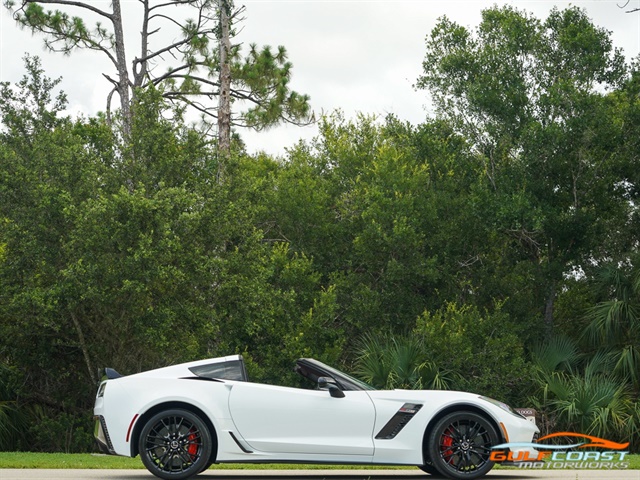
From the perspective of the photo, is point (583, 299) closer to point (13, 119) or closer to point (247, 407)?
point (13, 119)

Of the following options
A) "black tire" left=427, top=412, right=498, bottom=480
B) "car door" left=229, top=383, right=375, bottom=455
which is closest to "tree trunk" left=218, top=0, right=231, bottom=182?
"car door" left=229, top=383, right=375, bottom=455

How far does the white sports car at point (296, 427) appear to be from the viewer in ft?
31.8

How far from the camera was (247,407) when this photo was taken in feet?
32.1

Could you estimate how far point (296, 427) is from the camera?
9.73 metres

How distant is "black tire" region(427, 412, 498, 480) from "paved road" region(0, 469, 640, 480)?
0.31 m

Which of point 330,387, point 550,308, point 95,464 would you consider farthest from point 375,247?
point 330,387

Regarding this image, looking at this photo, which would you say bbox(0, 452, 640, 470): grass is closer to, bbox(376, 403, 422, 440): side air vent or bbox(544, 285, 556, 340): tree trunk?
bbox(376, 403, 422, 440): side air vent

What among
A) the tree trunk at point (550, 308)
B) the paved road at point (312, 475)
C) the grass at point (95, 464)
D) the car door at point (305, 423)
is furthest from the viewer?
the tree trunk at point (550, 308)

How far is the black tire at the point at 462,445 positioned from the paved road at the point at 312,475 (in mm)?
306

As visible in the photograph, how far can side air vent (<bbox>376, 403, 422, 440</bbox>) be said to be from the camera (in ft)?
31.9

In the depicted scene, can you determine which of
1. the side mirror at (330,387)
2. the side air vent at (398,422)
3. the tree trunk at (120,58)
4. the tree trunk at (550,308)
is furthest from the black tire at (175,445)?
the tree trunk at (120,58)

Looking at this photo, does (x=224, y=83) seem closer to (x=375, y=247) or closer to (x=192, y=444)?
(x=375, y=247)

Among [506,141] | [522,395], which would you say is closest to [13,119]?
[506,141]

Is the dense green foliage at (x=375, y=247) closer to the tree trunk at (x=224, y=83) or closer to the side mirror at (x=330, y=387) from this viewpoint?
the tree trunk at (x=224, y=83)
